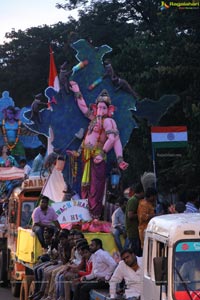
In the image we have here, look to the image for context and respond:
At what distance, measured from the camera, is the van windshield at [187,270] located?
8.46 meters

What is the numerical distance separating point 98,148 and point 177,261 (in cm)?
1138

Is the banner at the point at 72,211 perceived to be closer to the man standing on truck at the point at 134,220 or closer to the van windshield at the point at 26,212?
the van windshield at the point at 26,212

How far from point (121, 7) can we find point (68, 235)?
33.3 metres

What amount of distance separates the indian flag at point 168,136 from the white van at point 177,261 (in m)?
8.15

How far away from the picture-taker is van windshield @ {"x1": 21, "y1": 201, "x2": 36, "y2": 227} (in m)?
20.6

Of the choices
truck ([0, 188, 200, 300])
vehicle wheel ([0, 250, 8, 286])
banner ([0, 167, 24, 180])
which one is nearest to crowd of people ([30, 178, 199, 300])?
truck ([0, 188, 200, 300])

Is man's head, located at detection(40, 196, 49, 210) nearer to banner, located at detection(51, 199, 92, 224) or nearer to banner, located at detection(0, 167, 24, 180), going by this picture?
banner, located at detection(51, 199, 92, 224)

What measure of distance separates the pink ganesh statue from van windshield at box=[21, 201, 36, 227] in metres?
1.37

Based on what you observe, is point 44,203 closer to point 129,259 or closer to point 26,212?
point 26,212

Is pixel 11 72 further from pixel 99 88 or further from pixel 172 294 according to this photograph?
pixel 172 294

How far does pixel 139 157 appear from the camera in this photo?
123 feet

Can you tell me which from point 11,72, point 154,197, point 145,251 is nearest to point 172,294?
point 145,251

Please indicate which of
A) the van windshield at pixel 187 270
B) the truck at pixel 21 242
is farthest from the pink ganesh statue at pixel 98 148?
the van windshield at pixel 187 270

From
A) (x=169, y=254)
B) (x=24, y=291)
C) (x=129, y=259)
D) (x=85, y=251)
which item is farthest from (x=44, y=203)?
(x=169, y=254)
